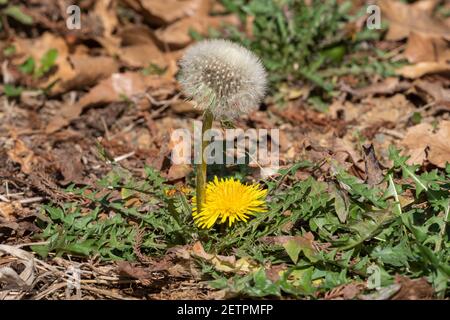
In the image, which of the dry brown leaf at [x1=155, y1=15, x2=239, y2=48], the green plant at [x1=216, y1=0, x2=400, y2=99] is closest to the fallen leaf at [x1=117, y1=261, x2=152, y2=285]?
the green plant at [x1=216, y1=0, x2=400, y2=99]

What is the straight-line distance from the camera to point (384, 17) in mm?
5105

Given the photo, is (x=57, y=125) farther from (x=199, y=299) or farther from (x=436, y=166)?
(x=436, y=166)

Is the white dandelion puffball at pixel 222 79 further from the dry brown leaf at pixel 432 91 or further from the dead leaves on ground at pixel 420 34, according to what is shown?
the dead leaves on ground at pixel 420 34

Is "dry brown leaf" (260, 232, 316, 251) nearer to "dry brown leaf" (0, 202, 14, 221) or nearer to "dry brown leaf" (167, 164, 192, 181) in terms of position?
"dry brown leaf" (167, 164, 192, 181)

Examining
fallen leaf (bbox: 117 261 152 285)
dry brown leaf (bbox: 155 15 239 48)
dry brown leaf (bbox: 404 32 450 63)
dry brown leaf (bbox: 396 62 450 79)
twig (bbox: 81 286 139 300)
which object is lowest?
twig (bbox: 81 286 139 300)

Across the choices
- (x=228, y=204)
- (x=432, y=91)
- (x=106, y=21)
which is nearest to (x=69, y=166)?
(x=228, y=204)

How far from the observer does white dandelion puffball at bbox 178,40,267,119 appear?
9.37 ft

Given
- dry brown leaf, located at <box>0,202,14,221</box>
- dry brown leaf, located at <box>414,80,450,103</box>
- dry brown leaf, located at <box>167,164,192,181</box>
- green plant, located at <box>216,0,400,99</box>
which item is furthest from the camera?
green plant, located at <box>216,0,400,99</box>

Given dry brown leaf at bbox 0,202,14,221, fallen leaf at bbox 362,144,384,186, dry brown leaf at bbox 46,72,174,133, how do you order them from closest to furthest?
fallen leaf at bbox 362,144,384,186
dry brown leaf at bbox 0,202,14,221
dry brown leaf at bbox 46,72,174,133

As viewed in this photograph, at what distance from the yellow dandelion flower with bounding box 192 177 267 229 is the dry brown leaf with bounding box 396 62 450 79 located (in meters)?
1.95

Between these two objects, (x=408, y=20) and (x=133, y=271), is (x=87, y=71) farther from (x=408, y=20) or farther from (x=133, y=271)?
(x=408, y=20)

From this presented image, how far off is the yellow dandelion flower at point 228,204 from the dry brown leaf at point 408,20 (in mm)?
2405

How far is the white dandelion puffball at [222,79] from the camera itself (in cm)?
286
